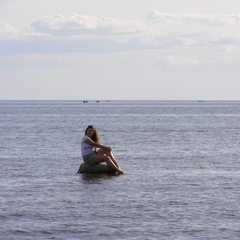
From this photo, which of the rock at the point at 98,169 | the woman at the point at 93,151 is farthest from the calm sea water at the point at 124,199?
the woman at the point at 93,151

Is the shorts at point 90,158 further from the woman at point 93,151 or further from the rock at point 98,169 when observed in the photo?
the rock at point 98,169

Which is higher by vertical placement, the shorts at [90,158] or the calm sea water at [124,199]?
the shorts at [90,158]

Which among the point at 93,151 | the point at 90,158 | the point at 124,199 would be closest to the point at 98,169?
the point at 90,158

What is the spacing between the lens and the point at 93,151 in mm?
26094

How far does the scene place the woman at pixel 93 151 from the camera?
85.0 feet

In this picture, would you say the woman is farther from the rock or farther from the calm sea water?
the calm sea water

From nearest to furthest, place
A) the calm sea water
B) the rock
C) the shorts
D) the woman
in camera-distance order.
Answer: the calm sea water < the woman < the shorts < the rock

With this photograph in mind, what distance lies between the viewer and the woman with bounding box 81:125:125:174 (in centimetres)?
2591

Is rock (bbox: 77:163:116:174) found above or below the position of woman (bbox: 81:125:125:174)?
below

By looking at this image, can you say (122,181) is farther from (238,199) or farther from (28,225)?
(28,225)

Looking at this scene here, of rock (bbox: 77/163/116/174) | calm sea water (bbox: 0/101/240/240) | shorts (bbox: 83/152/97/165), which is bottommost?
calm sea water (bbox: 0/101/240/240)

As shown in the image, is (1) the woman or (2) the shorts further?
(2) the shorts

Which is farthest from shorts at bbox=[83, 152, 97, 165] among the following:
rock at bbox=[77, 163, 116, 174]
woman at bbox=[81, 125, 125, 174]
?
rock at bbox=[77, 163, 116, 174]

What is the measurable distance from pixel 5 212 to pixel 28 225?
1.60 m
